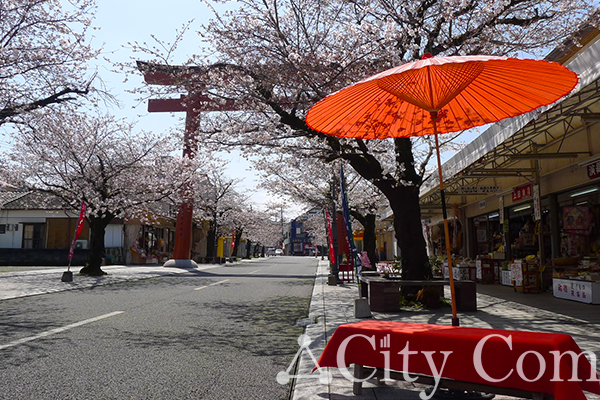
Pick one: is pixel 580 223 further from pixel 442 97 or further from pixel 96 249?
pixel 96 249

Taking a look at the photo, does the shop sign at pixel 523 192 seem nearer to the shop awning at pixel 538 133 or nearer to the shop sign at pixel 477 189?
the shop awning at pixel 538 133

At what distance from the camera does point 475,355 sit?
10.5 ft

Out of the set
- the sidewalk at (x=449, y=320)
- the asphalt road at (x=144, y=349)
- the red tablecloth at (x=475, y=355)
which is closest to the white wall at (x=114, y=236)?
the asphalt road at (x=144, y=349)

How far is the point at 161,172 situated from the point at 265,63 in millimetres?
16189

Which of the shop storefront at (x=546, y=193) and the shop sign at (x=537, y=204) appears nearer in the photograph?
the shop storefront at (x=546, y=193)

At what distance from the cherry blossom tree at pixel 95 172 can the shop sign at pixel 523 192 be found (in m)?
14.2

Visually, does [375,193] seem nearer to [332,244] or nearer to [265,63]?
[332,244]

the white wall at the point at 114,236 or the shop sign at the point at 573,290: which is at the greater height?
the white wall at the point at 114,236

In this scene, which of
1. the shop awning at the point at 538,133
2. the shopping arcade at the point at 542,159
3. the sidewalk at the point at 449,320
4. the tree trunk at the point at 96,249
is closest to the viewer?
the sidewalk at the point at 449,320

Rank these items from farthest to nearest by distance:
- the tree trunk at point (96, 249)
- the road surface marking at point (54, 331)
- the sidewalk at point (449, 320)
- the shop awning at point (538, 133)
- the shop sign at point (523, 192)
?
the tree trunk at point (96, 249) → the shop sign at point (523, 192) → the shop awning at point (538, 133) → the road surface marking at point (54, 331) → the sidewalk at point (449, 320)

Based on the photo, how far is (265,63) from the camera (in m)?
10.9

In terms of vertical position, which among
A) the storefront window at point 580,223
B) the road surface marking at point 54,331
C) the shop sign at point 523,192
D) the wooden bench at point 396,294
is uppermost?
the shop sign at point 523,192

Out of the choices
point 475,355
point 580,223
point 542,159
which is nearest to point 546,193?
point 542,159

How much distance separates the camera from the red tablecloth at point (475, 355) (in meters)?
2.94
